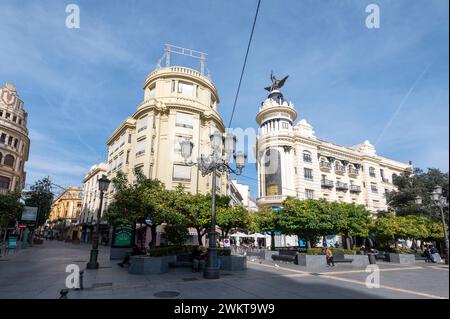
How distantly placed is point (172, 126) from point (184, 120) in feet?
5.76

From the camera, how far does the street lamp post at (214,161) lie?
11734 mm

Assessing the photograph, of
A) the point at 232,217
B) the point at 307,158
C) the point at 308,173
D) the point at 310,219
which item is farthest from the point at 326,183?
the point at 232,217

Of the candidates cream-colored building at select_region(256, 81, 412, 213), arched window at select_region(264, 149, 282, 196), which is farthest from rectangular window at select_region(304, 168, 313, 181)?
arched window at select_region(264, 149, 282, 196)

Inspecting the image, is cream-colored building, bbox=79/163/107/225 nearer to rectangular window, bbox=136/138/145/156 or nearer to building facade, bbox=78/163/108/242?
building facade, bbox=78/163/108/242

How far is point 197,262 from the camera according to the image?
44.7 ft

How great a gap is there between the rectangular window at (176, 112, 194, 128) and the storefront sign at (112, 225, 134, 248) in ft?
57.4

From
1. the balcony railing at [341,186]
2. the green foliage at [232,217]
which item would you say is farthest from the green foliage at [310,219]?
the balcony railing at [341,186]

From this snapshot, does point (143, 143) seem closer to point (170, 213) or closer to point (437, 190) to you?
point (170, 213)

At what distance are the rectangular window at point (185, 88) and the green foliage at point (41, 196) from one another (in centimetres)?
2560

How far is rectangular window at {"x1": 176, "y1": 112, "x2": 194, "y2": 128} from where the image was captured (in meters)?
34.8

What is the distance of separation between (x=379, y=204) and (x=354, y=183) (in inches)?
215

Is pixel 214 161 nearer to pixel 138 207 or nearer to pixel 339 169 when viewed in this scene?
pixel 138 207

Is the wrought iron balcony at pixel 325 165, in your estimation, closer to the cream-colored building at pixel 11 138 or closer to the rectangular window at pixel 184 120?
the rectangular window at pixel 184 120
